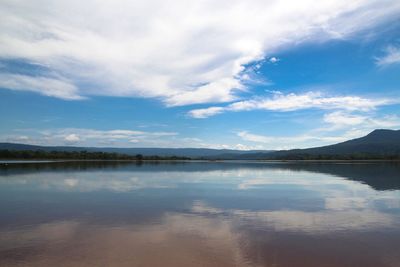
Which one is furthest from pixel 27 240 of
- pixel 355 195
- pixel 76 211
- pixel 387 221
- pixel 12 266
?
pixel 355 195

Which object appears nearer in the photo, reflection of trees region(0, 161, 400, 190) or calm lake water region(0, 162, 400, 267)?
calm lake water region(0, 162, 400, 267)

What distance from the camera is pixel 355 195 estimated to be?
1053 inches

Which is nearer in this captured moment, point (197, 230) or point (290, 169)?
point (197, 230)

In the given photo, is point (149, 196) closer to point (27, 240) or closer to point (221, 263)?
point (27, 240)

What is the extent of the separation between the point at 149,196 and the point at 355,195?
15.1 meters

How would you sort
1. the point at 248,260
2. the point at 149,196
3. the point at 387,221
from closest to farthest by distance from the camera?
1. the point at 248,260
2. the point at 387,221
3. the point at 149,196

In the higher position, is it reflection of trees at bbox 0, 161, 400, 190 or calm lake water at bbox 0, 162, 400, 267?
reflection of trees at bbox 0, 161, 400, 190

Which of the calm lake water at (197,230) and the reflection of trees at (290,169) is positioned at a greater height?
the reflection of trees at (290,169)

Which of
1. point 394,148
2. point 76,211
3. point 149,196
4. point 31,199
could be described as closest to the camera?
point 76,211

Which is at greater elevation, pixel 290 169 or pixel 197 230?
pixel 290 169

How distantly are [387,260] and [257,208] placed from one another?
9.80 meters

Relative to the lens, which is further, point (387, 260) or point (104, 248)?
point (104, 248)

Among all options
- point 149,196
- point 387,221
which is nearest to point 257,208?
point 387,221

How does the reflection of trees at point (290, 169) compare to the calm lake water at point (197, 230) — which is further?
the reflection of trees at point (290, 169)
